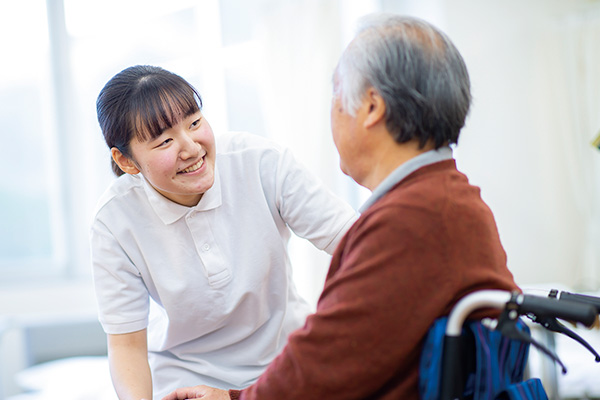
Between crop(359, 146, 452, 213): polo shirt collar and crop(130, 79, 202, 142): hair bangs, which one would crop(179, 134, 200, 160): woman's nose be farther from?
crop(359, 146, 452, 213): polo shirt collar

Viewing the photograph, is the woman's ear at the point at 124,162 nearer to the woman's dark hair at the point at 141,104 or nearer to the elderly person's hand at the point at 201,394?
the woman's dark hair at the point at 141,104

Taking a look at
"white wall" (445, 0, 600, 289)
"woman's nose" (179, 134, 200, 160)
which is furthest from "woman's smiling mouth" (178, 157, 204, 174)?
"white wall" (445, 0, 600, 289)

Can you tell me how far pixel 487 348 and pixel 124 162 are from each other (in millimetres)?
952

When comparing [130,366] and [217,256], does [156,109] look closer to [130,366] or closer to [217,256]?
[217,256]

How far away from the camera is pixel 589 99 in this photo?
319 cm

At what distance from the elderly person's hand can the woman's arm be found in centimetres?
14

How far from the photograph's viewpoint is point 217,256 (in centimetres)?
148

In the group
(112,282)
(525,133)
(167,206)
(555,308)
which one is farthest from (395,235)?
(525,133)

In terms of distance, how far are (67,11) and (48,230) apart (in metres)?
1.30

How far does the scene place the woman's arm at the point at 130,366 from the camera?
1424 millimetres

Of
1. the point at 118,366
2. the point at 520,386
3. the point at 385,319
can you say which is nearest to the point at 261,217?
the point at 118,366

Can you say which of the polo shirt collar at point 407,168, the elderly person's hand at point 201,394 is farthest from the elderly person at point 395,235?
the elderly person's hand at point 201,394

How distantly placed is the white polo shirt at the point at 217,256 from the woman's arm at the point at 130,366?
30 millimetres

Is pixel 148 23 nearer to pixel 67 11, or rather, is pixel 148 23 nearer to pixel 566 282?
pixel 67 11
